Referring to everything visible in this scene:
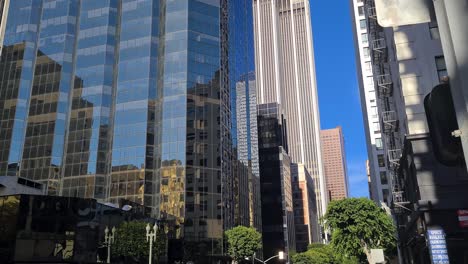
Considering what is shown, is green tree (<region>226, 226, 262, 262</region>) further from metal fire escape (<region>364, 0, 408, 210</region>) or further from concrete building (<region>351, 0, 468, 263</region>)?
metal fire escape (<region>364, 0, 408, 210</region>)

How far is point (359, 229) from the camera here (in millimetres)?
44250

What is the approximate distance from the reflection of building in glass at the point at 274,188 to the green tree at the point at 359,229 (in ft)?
308

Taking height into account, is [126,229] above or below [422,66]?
below

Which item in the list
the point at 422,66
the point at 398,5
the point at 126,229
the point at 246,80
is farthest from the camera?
the point at 246,80

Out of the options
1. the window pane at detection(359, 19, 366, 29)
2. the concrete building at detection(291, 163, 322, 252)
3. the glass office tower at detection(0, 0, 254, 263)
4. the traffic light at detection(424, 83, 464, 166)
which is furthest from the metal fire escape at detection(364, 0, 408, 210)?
the concrete building at detection(291, 163, 322, 252)

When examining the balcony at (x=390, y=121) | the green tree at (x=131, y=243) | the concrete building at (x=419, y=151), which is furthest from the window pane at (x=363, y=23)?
the green tree at (x=131, y=243)

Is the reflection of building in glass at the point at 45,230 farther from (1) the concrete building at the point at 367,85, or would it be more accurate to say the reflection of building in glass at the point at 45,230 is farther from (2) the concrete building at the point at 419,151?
(1) the concrete building at the point at 367,85

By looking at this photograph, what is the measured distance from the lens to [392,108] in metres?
52.3

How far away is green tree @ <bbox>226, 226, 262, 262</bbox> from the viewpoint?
249 feet

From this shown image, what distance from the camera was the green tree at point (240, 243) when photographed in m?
75.9

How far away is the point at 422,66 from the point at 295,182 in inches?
6149

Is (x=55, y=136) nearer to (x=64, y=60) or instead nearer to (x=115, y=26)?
(x=64, y=60)

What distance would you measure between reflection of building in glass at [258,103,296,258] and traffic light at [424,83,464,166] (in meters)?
137

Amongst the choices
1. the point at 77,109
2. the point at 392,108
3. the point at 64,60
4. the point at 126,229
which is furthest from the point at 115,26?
the point at 392,108
